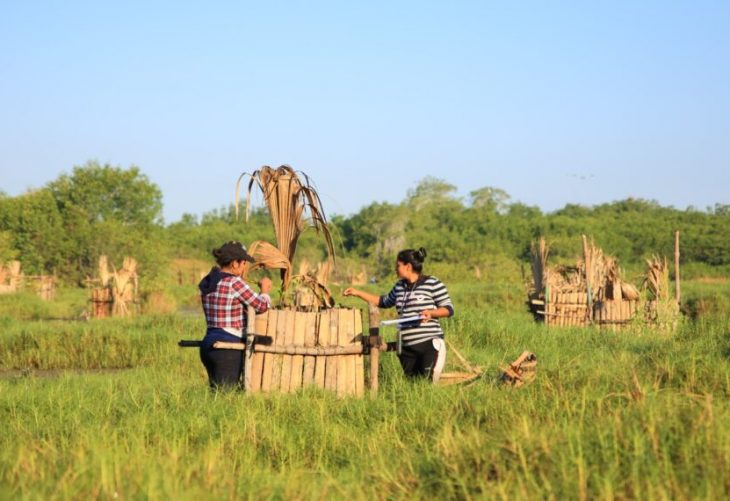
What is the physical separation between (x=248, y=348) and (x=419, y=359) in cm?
142

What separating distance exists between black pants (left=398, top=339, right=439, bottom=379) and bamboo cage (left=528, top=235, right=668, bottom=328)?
8010mm

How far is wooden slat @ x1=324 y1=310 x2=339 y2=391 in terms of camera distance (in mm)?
7984

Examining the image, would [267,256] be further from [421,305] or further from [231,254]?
[421,305]

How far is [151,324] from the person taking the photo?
1812cm

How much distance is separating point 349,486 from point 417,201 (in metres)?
73.0

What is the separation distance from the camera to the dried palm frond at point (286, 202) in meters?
8.60

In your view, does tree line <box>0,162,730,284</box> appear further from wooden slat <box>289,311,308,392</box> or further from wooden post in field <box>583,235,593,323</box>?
wooden slat <box>289,311,308,392</box>

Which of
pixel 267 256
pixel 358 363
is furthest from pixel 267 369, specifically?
pixel 267 256

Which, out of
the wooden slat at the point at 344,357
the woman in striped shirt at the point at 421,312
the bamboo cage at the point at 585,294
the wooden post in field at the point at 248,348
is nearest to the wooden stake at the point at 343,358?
the wooden slat at the point at 344,357

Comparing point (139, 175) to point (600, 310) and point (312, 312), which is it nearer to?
point (600, 310)

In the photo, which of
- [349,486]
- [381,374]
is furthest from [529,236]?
[349,486]

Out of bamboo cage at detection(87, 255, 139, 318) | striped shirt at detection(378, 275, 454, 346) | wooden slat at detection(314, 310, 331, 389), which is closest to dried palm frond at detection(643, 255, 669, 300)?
striped shirt at detection(378, 275, 454, 346)

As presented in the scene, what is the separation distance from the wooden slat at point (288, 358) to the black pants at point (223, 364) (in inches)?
14.3

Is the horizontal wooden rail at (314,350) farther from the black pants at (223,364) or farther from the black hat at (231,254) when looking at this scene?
the black hat at (231,254)
